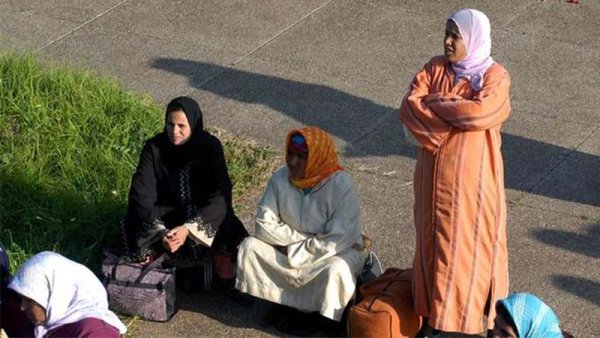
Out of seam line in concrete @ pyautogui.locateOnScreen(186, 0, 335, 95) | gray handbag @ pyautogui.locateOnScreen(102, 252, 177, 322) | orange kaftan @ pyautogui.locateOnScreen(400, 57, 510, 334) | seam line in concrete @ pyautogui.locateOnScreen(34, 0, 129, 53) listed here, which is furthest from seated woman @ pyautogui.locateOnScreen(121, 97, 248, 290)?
seam line in concrete @ pyautogui.locateOnScreen(34, 0, 129, 53)

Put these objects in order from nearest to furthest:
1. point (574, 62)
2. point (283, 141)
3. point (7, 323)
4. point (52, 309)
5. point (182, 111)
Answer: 1. point (52, 309)
2. point (7, 323)
3. point (182, 111)
4. point (283, 141)
5. point (574, 62)

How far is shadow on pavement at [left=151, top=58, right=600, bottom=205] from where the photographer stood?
8.21 metres

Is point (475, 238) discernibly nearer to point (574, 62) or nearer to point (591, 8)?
point (574, 62)

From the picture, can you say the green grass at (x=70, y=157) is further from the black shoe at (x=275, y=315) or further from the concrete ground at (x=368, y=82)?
the black shoe at (x=275, y=315)

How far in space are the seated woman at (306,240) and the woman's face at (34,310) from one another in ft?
4.71

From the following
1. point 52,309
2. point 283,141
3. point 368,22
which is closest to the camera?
point 52,309

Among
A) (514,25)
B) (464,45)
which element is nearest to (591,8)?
(514,25)

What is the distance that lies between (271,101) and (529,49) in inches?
75.4

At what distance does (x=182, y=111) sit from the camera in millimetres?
6961

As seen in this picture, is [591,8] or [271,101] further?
[591,8]

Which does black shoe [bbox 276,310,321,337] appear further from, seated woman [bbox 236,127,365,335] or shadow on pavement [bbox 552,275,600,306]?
shadow on pavement [bbox 552,275,600,306]

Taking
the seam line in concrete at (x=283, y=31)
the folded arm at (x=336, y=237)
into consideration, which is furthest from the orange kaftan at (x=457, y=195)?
the seam line in concrete at (x=283, y=31)

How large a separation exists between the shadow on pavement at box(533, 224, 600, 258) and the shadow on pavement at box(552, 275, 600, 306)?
10.2 inches

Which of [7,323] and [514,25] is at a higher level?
[514,25]
